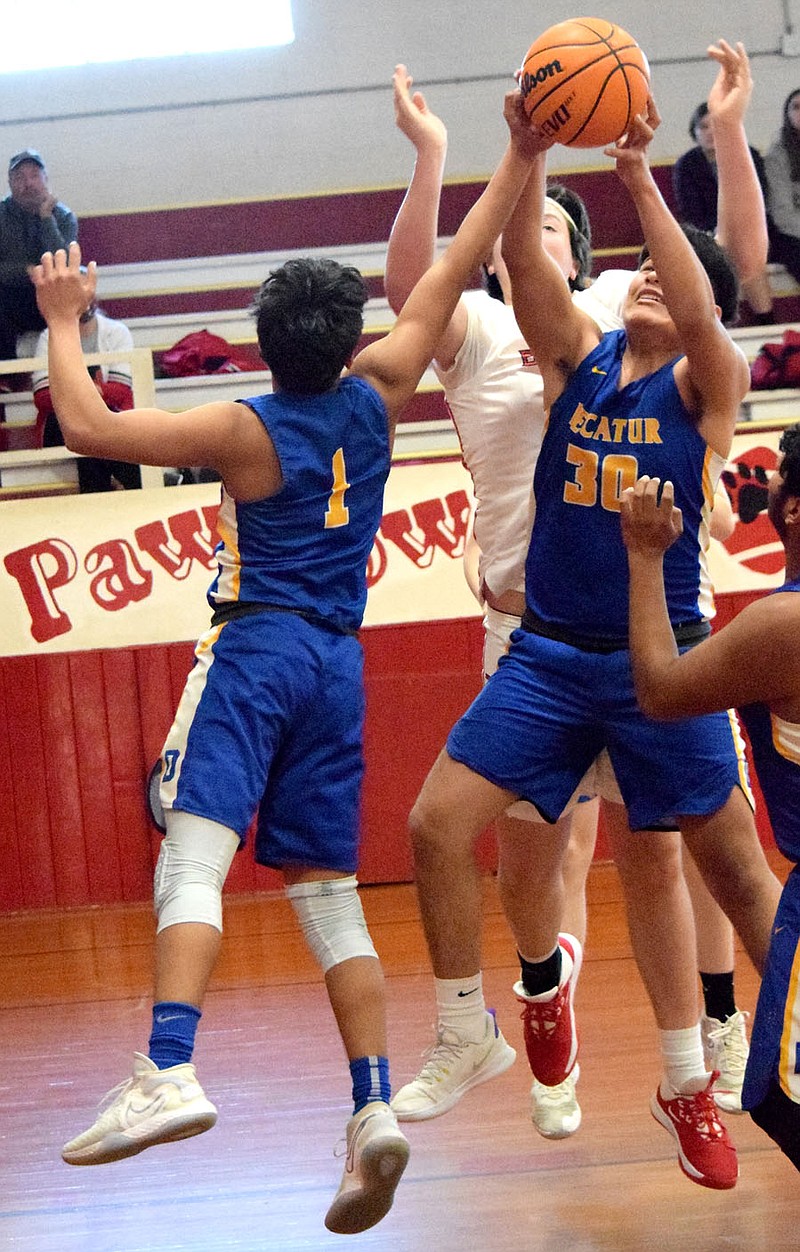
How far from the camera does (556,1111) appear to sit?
11.2ft

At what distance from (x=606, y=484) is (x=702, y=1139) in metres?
1.48

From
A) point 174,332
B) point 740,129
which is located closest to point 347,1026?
point 740,129

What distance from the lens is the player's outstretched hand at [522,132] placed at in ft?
9.65

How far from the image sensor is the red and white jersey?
358 cm

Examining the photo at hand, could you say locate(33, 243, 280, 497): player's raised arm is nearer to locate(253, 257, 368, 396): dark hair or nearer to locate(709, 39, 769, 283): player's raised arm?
locate(253, 257, 368, 396): dark hair

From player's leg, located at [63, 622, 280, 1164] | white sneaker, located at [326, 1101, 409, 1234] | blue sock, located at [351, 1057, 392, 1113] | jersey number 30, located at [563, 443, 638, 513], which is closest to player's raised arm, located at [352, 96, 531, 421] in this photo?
jersey number 30, located at [563, 443, 638, 513]

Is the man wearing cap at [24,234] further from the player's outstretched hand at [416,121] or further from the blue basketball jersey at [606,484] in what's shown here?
the blue basketball jersey at [606,484]

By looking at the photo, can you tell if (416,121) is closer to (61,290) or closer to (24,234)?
(61,290)

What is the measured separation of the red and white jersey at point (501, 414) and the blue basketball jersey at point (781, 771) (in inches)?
44.0

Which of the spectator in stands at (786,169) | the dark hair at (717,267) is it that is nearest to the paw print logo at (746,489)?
the spectator in stands at (786,169)

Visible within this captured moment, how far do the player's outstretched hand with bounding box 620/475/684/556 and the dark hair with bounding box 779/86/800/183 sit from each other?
6428mm

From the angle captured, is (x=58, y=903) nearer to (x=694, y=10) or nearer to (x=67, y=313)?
(x=67, y=313)

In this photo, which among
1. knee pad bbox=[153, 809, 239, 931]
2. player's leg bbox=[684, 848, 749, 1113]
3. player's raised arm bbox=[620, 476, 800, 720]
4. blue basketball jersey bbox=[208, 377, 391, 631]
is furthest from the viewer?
player's leg bbox=[684, 848, 749, 1113]

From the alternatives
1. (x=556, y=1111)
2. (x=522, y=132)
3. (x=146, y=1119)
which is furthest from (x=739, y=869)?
(x=522, y=132)
